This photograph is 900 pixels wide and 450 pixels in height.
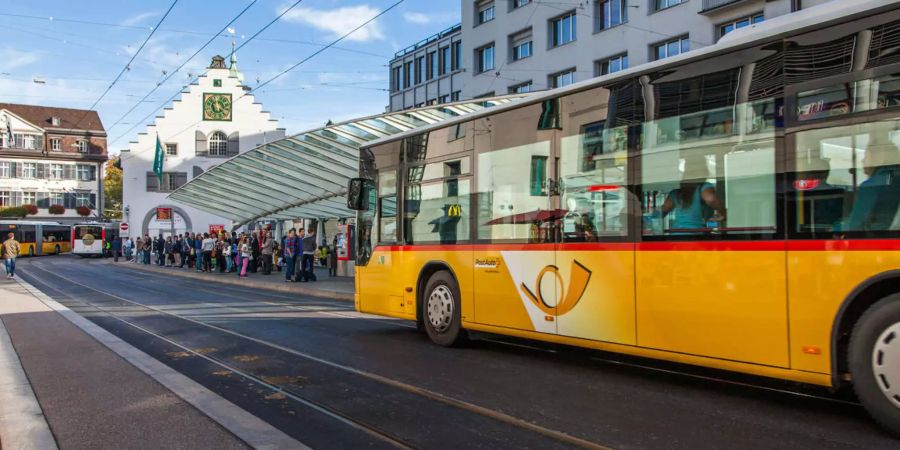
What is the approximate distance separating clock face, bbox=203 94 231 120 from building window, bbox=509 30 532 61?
1188 inches

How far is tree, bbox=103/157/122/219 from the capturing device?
8394 centimetres

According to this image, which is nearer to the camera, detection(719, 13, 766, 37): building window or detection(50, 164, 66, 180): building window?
detection(719, 13, 766, 37): building window

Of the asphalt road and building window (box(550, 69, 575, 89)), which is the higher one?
building window (box(550, 69, 575, 89))

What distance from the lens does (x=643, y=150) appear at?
20.3 feet

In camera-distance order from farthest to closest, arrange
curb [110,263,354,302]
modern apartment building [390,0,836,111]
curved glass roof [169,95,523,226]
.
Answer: modern apartment building [390,0,836,111]
curved glass roof [169,95,523,226]
curb [110,263,354,302]

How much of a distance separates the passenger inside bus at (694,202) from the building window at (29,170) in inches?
3282

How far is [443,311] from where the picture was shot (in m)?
8.67

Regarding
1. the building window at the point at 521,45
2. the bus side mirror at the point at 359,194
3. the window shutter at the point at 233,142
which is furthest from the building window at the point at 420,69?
the bus side mirror at the point at 359,194

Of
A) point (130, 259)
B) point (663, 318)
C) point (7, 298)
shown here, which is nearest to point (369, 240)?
point (663, 318)

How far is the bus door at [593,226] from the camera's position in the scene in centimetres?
629

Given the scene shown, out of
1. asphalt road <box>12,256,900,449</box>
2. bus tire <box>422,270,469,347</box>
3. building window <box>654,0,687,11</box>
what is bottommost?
asphalt road <box>12,256,900,449</box>

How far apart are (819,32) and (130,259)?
4888 centimetres

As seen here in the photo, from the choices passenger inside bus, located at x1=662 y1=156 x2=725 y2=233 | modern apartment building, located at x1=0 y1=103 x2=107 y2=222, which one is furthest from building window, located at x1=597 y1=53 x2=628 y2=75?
modern apartment building, located at x1=0 y1=103 x2=107 y2=222

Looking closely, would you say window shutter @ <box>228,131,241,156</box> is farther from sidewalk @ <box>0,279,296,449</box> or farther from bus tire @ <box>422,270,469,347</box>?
bus tire @ <box>422,270,469,347</box>
